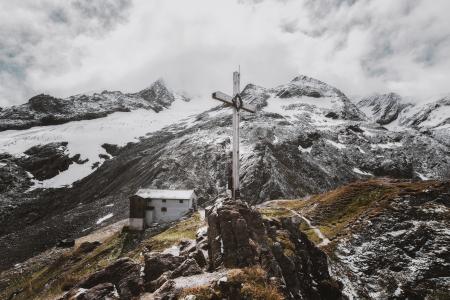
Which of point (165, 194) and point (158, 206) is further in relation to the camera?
point (165, 194)

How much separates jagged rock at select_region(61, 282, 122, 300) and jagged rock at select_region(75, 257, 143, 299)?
1.60 ft

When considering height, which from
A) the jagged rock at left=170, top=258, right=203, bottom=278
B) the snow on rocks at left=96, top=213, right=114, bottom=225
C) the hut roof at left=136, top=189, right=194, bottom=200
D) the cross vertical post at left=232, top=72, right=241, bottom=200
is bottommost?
the snow on rocks at left=96, top=213, right=114, bottom=225

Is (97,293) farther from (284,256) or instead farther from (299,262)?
(299,262)

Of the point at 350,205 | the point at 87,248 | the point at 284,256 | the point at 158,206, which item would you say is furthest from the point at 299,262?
the point at 158,206

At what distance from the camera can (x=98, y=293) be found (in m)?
19.6

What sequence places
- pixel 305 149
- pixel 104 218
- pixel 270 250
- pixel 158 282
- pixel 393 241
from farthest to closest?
1. pixel 305 149
2. pixel 104 218
3. pixel 393 241
4. pixel 270 250
5. pixel 158 282

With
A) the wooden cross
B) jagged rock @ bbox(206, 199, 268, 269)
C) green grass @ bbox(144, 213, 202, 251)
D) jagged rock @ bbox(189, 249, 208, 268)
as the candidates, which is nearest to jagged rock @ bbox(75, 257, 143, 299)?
jagged rock @ bbox(189, 249, 208, 268)

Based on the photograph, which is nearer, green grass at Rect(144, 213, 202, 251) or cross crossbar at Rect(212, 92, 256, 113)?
cross crossbar at Rect(212, 92, 256, 113)

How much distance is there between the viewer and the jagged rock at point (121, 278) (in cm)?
2050

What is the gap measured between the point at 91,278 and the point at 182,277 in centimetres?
566

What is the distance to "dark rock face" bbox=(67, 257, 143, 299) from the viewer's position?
20.5 meters

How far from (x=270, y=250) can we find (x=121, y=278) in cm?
871

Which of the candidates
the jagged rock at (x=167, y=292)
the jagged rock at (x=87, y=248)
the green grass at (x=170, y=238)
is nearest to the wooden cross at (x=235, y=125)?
the green grass at (x=170, y=238)

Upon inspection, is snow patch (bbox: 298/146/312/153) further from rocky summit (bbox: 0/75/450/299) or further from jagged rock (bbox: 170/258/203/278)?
jagged rock (bbox: 170/258/203/278)
